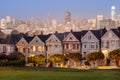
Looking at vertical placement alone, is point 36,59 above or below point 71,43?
below

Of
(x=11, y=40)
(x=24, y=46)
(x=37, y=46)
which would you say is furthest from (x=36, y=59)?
(x=11, y=40)

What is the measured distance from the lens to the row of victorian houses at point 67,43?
79125 millimetres

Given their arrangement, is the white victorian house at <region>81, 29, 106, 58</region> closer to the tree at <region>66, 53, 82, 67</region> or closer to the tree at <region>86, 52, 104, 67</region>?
the tree at <region>66, 53, 82, 67</region>

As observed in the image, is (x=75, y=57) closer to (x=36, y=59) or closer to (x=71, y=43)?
(x=36, y=59)

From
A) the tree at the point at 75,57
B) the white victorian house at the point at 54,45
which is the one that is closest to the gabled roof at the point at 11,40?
the white victorian house at the point at 54,45

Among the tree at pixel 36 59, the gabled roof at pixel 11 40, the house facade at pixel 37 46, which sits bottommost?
the tree at pixel 36 59

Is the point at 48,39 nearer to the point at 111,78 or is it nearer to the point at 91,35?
the point at 91,35

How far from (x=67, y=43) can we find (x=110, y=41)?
31.6 feet

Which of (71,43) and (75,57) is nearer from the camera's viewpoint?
(75,57)

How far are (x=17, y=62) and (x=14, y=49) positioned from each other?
4567cm

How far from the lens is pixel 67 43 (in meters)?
84.1

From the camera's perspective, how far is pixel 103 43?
7981cm

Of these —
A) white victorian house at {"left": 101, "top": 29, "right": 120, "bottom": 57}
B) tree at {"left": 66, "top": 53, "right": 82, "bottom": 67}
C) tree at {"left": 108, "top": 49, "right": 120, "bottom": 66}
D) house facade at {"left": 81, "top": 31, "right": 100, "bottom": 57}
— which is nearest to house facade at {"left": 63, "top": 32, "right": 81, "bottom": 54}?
house facade at {"left": 81, "top": 31, "right": 100, "bottom": 57}

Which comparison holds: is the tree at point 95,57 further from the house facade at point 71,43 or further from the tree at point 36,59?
the house facade at point 71,43
